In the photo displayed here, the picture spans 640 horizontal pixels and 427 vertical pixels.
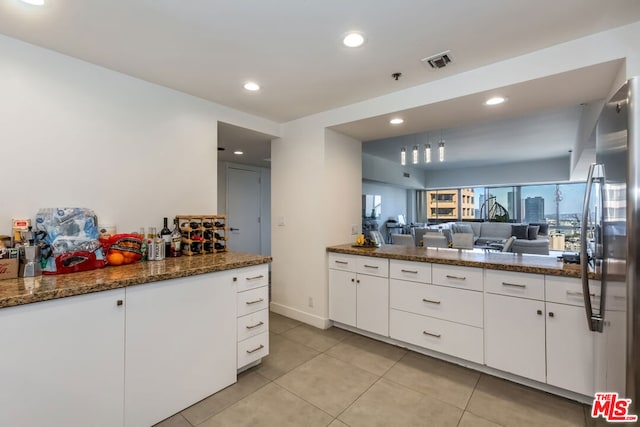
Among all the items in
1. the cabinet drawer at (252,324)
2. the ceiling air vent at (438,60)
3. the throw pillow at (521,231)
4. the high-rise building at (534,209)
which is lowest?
the cabinet drawer at (252,324)

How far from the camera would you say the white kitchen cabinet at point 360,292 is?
288 centimetres

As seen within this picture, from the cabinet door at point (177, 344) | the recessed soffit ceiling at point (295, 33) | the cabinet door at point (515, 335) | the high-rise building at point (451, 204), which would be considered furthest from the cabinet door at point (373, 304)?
the high-rise building at point (451, 204)

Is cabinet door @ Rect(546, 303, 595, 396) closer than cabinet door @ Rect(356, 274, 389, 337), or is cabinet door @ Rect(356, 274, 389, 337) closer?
cabinet door @ Rect(546, 303, 595, 396)

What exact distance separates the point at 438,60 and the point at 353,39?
2.32 ft

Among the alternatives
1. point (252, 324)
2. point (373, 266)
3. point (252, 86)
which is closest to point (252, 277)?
point (252, 324)

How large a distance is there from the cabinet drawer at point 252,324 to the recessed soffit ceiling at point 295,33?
1.96 m

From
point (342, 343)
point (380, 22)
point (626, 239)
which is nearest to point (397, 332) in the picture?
point (342, 343)

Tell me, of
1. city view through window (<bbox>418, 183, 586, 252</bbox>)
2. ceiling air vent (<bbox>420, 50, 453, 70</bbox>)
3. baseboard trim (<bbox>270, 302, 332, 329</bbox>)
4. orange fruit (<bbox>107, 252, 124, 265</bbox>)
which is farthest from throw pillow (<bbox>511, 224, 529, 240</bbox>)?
orange fruit (<bbox>107, 252, 124, 265</bbox>)

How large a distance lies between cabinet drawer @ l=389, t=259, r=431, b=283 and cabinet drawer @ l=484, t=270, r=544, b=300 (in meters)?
0.47

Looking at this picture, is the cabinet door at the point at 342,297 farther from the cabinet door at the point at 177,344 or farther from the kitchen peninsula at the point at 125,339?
the cabinet door at the point at 177,344

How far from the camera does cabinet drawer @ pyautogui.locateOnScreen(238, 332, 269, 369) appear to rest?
223 cm

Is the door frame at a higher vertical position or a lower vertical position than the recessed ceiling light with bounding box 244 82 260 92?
lower

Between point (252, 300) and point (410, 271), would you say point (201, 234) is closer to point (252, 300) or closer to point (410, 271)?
point (252, 300)

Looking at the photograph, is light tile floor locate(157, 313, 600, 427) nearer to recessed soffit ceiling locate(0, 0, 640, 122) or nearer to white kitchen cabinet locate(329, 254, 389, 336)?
white kitchen cabinet locate(329, 254, 389, 336)
